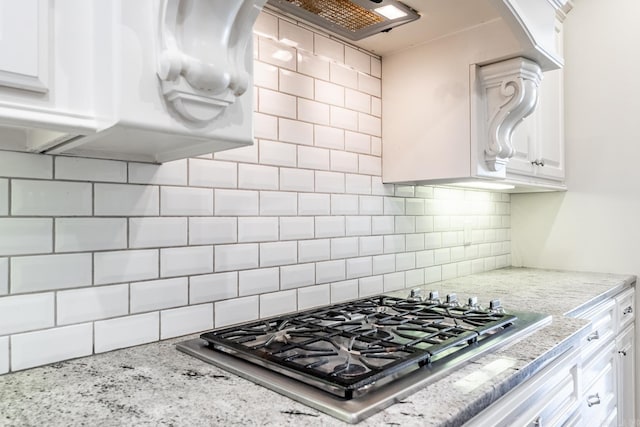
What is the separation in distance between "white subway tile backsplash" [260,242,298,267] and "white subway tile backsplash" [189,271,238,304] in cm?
12

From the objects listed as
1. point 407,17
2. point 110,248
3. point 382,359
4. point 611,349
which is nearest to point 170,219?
point 110,248

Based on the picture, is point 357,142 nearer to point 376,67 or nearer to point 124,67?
point 376,67

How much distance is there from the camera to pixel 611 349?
200cm

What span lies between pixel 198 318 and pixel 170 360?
0.79 ft

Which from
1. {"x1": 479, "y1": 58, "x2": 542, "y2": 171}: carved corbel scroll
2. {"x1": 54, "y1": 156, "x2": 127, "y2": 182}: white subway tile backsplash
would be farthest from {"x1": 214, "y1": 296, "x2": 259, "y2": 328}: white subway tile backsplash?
{"x1": 479, "y1": 58, "x2": 542, "y2": 171}: carved corbel scroll

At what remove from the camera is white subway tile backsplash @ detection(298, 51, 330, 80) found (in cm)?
151

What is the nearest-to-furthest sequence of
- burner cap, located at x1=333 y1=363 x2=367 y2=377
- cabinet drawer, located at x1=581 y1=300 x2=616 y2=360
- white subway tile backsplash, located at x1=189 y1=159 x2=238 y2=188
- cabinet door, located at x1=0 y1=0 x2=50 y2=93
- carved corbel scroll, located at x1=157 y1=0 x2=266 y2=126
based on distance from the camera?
cabinet door, located at x1=0 y1=0 x2=50 y2=93, carved corbel scroll, located at x1=157 y1=0 x2=266 y2=126, burner cap, located at x1=333 y1=363 x2=367 y2=377, white subway tile backsplash, located at x1=189 y1=159 x2=238 y2=188, cabinet drawer, located at x1=581 y1=300 x2=616 y2=360

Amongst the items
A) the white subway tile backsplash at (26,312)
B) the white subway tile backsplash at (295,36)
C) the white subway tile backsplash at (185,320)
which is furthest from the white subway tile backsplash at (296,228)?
the white subway tile backsplash at (26,312)

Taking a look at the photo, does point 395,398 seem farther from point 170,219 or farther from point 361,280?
point 361,280

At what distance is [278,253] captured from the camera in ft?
4.68

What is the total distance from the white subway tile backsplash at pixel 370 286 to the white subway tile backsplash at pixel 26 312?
1077 millimetres

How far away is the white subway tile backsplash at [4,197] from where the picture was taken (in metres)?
0.89

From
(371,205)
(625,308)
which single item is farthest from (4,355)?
A: (625,308)

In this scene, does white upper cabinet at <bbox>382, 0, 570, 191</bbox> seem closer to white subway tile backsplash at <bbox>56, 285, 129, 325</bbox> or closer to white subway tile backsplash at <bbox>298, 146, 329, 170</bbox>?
white subway tile backsplash at <bbox>298, 146, 329, 170</bbox>
